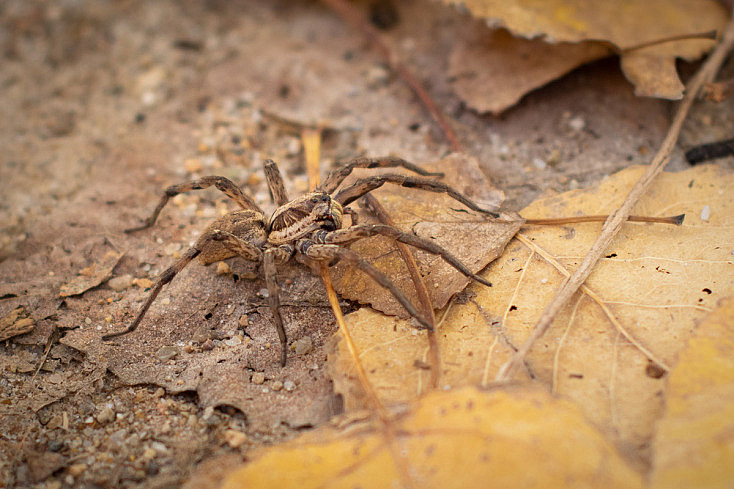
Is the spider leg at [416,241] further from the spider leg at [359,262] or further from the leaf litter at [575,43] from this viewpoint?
the leaf litter at [575,43]

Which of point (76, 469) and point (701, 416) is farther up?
point (701, 416)

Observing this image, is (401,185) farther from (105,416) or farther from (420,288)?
(105,416)

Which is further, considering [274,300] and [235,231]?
[235,231]

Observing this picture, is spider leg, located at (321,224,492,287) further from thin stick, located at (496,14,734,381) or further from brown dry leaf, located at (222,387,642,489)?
brown dry leaf, located at (222,387,642,489)

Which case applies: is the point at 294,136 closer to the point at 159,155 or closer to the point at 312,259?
the point at 159,155

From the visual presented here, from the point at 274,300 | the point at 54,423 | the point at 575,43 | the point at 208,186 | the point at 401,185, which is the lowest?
the point at 54,423

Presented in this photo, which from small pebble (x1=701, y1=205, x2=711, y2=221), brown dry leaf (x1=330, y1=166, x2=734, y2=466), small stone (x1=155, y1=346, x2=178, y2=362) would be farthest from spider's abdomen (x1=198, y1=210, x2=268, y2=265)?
small pebble (x1=701, y1=205, x2=711, y2=221)

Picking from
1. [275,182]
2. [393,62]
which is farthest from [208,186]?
[393,62]

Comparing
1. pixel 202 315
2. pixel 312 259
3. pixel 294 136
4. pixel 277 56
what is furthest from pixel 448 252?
pixel 277 56
